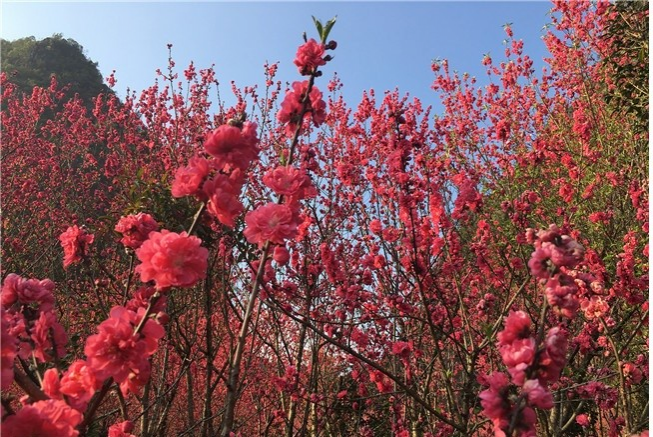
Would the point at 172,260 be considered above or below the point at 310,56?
below

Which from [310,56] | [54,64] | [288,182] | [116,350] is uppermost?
[54,64]

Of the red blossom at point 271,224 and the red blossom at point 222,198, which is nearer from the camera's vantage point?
the red blossom at point 222,198

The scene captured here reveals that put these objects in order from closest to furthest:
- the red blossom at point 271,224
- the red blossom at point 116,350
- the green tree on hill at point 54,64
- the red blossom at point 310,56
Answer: the red blossom at point 116,350 → the red blossom at point 271,224 → the red blossom at point 310,56 → the green tree on hill at point 54,64

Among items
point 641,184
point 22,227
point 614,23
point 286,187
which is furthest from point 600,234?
point 22,227

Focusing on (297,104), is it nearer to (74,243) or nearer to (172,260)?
(172,260)

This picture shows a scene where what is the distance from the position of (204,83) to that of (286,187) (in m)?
6.59

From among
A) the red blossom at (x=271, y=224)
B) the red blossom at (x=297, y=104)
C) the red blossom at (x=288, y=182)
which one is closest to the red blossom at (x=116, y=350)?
the red blossom at (x=271, y=224)

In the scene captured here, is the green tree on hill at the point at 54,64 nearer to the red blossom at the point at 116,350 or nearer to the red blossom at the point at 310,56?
the red blossom at the point at 310,56

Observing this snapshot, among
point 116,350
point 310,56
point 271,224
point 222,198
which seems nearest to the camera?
point 116,350

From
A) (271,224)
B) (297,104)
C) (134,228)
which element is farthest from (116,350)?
(297,104)

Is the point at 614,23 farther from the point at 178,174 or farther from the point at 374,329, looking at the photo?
the point at 178,174

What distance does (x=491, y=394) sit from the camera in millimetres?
1223

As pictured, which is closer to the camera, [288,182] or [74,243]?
[288,182]

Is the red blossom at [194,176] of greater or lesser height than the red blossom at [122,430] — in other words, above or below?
above
